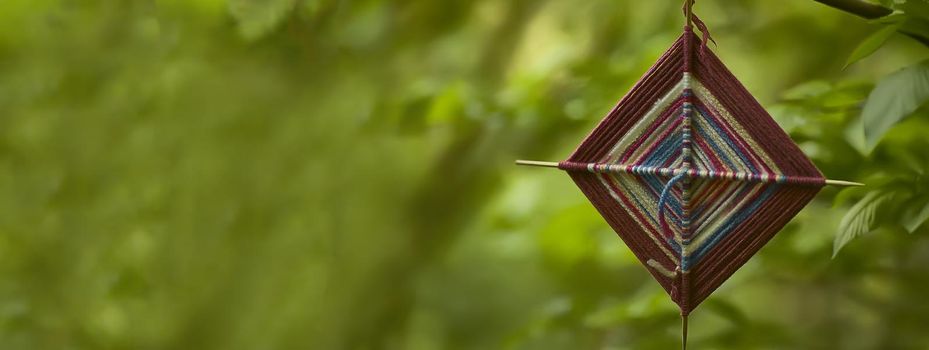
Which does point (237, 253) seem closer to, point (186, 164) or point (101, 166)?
Answer: point (186, 164)

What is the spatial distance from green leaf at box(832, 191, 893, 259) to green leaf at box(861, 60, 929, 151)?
12 cm

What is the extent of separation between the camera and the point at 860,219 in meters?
0.73

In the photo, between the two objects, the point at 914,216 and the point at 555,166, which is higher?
the point at 555,166

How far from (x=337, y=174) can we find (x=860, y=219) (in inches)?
44.6

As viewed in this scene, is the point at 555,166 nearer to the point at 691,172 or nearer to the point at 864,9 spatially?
the point at 691,172

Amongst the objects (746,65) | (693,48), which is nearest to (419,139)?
(746,65)

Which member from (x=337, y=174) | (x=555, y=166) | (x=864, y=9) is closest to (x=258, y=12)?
(x=337, y=174)

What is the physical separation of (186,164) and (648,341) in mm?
1009

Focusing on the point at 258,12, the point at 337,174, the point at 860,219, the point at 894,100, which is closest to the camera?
the point at 894,100

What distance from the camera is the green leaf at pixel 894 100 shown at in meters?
0.60

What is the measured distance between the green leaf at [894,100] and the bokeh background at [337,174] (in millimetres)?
686

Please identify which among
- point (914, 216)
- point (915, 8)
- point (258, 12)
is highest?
point (258, 12)

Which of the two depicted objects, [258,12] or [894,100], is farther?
[258,12]

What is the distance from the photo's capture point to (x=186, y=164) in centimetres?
179
